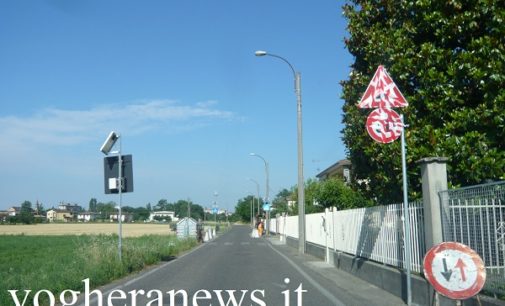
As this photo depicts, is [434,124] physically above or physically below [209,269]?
above

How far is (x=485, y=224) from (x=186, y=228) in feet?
109

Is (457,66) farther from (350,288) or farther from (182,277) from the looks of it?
(182,277)

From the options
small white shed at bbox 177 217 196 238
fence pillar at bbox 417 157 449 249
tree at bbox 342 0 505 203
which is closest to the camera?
fence pillar at bbox 417 157 449 249

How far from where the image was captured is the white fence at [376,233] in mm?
11047

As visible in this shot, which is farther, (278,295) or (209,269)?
(209,269)

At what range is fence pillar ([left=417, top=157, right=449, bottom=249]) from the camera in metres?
9.77

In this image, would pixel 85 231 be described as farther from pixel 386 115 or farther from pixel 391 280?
pixel 386 115

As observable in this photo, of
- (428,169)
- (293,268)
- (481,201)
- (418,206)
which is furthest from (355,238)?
(481,201)

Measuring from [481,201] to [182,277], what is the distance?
937cm

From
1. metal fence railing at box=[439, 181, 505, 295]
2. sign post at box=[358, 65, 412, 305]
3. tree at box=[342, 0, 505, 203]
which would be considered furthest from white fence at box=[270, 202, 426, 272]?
metal fence railing at box=[439, 181, 505, 295]

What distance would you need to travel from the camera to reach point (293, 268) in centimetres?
1844

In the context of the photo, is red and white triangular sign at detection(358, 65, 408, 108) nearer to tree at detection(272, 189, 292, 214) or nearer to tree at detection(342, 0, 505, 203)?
tree at detection(342, 0, 505, 203)

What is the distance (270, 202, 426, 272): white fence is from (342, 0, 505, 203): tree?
Answer: 30.3 inches

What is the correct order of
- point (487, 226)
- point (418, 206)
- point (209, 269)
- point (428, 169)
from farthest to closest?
point (209, 269)
point (418, 206)
point (428, 169)
point (487, 226)
